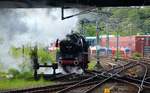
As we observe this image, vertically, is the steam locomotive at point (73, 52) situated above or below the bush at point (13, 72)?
above

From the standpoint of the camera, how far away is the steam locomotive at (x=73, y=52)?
18719mm

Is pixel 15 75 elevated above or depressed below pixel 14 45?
below

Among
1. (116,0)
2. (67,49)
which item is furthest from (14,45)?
(116,0)

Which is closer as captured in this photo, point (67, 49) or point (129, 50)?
point (67, 49)

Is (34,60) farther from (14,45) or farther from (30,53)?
(14,45)

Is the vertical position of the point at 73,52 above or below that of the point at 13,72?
above

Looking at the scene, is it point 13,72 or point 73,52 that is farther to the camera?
point 73,52

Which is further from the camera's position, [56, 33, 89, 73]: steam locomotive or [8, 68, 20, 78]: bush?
[56, 33, 89, 73]: steam locomotive

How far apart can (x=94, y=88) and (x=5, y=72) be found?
553cm

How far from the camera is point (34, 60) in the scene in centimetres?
1722

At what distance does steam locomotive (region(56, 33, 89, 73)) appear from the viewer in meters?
18.7

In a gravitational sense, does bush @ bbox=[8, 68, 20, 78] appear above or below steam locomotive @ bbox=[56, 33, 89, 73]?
below

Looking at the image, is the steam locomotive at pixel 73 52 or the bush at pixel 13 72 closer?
the bush at pixel 13 72

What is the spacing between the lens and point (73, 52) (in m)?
19.1
